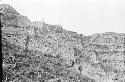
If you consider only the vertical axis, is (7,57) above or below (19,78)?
above

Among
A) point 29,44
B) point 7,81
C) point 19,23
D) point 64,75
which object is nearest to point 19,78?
point 7,81

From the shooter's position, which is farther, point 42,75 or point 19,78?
point 42,75

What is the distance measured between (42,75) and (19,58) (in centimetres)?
645

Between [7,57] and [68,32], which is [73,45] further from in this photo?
[7,57]

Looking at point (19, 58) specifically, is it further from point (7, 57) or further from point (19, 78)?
point (19, 78)

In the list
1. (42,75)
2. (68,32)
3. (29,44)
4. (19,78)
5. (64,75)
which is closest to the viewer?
(19,78)

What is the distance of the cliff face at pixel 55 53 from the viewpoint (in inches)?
1848

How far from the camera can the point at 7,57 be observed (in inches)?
1844

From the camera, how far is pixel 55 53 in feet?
192

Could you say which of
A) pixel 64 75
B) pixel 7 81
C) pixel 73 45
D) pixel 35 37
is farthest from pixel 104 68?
pixel 7 81

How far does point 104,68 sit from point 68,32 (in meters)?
15.1

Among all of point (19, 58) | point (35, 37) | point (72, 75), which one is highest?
point (35, 37)

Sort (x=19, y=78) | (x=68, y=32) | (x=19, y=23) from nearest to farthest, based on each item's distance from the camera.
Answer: (x=19, y=78) → (x=19, y=23) → (x=68, y=32)

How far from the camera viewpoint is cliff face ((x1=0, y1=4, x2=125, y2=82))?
4694 cm
